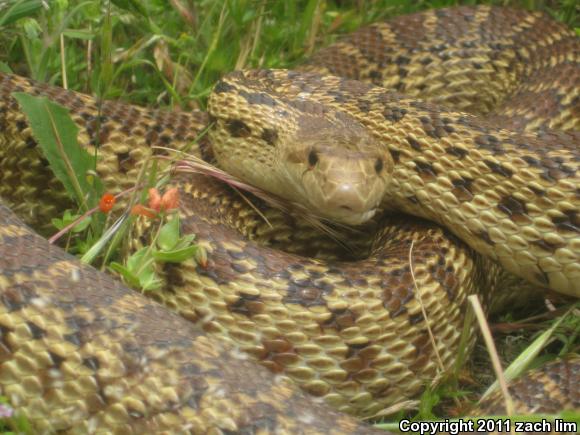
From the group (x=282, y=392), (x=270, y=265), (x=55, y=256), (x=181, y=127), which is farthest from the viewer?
(x=181, y=127)

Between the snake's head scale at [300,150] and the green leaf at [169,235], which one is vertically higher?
the snake's head scale at [300,150]

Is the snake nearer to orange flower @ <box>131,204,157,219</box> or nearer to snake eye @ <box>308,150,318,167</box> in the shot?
snake eye @ <box>308,150,318,167</box>

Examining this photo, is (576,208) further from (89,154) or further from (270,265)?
(89,154)

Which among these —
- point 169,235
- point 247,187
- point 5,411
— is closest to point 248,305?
point 169,235

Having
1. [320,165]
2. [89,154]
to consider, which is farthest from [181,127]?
[320,165]

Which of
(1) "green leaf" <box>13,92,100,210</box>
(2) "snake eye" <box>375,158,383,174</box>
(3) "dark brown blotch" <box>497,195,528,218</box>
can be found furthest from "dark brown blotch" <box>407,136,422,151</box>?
(1) "green leaf" <box>13,92,100,210</box>

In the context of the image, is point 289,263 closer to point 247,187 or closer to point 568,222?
point 247,187

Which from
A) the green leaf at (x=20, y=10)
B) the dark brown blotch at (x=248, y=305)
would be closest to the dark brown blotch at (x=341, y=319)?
the dark brown blotch at (x=248, y=305)

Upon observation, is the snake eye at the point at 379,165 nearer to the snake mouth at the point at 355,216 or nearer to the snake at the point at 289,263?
the snake at the point at 289,263
